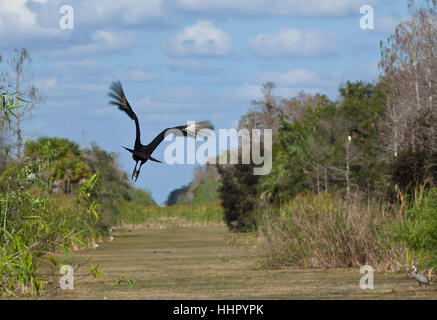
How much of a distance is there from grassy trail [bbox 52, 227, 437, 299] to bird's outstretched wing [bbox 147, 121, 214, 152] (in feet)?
20.9

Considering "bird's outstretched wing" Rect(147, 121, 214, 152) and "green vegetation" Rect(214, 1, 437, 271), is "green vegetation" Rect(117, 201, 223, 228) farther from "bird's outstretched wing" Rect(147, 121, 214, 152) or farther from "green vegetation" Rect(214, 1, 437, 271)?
"bird's outstretched wing" Rect(147, 121, 214, 152)

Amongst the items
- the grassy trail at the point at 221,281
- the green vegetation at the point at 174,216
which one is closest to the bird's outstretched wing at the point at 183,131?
the grassy trail at the point at 221,281

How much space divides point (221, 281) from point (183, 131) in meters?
14.2

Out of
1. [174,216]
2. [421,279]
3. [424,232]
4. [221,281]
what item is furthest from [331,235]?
[174,216]

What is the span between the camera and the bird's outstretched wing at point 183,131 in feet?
17.6

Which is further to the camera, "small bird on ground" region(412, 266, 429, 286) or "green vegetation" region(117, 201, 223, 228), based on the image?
"green vegetation" region(117, 201, 223, 228)

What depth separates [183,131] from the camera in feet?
18.1

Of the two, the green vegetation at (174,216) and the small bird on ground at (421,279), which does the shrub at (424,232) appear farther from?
the green vegetation at (174,216)

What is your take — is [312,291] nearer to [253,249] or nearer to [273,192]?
[253,249]

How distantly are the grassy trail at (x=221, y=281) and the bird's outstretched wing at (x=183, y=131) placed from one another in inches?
251

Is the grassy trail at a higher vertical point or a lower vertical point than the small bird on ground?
lower

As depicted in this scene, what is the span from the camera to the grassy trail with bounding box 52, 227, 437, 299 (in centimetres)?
1650

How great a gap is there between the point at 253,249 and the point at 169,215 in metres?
32.3

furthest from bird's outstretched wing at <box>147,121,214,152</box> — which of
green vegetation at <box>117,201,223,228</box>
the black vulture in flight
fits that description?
green vegetation at <box>117,201,223,228</box>
